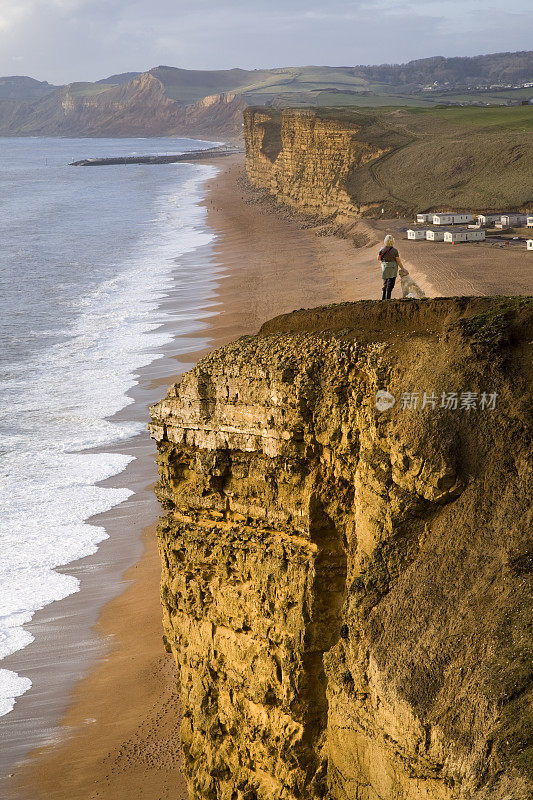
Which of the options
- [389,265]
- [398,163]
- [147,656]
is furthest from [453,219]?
[147,656]

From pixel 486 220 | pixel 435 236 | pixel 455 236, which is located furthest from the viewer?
pixel 486 220

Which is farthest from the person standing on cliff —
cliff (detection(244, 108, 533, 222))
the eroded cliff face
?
the eroded cliff face

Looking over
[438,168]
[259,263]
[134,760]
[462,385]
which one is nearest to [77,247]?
[259,263]

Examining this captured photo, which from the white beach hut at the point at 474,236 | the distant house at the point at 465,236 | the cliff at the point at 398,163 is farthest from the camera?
the cliff at the point at 398,163

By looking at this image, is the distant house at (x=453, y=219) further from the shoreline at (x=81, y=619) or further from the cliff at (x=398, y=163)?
the shoreline at (x=81, y=619)

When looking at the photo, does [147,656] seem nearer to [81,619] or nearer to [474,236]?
[81,619]

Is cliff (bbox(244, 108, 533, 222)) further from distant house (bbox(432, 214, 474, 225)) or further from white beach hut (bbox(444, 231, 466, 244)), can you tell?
white beach hut (bbox(444, 231, 466, 244))

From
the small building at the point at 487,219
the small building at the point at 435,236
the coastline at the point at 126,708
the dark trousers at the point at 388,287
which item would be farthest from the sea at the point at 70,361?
the small building at the point at 487,219
